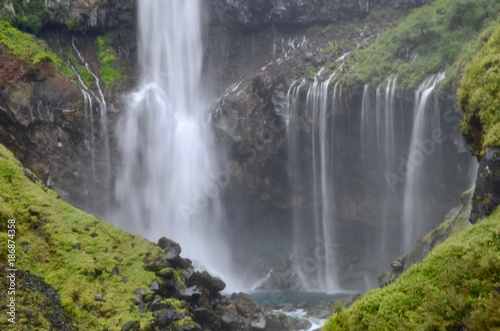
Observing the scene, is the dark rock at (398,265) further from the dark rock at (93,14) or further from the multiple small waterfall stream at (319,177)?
the dark rock at (93,14)

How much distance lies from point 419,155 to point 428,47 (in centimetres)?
656

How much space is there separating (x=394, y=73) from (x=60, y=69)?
19.2 metres

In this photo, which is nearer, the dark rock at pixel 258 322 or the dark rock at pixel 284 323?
the dark rock at pixel 258 322

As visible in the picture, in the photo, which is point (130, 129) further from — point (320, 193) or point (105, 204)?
point (320, 193)

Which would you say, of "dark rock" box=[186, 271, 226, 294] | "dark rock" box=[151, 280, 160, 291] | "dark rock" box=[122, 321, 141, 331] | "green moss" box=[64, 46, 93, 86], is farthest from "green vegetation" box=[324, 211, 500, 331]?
"green moss" box=[64, 46, 93, 86]

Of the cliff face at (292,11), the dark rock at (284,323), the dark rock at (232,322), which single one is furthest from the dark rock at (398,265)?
the cliff face at (292,11)

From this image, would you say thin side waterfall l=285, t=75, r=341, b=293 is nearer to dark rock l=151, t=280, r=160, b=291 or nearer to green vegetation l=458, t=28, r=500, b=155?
dark rock l=151, t=280, r=160, b=291

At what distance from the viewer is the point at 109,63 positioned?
3250 centimetres

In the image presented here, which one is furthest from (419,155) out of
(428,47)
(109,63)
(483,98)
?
(109,63)

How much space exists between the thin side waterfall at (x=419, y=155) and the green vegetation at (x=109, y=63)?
19310 millimetres

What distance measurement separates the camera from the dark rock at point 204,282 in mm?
15916

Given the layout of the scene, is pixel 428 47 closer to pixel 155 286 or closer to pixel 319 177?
pixel 319 177

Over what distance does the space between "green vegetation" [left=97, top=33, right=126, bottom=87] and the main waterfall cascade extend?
12359 mm

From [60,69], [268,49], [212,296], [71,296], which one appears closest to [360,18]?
[268,49]
